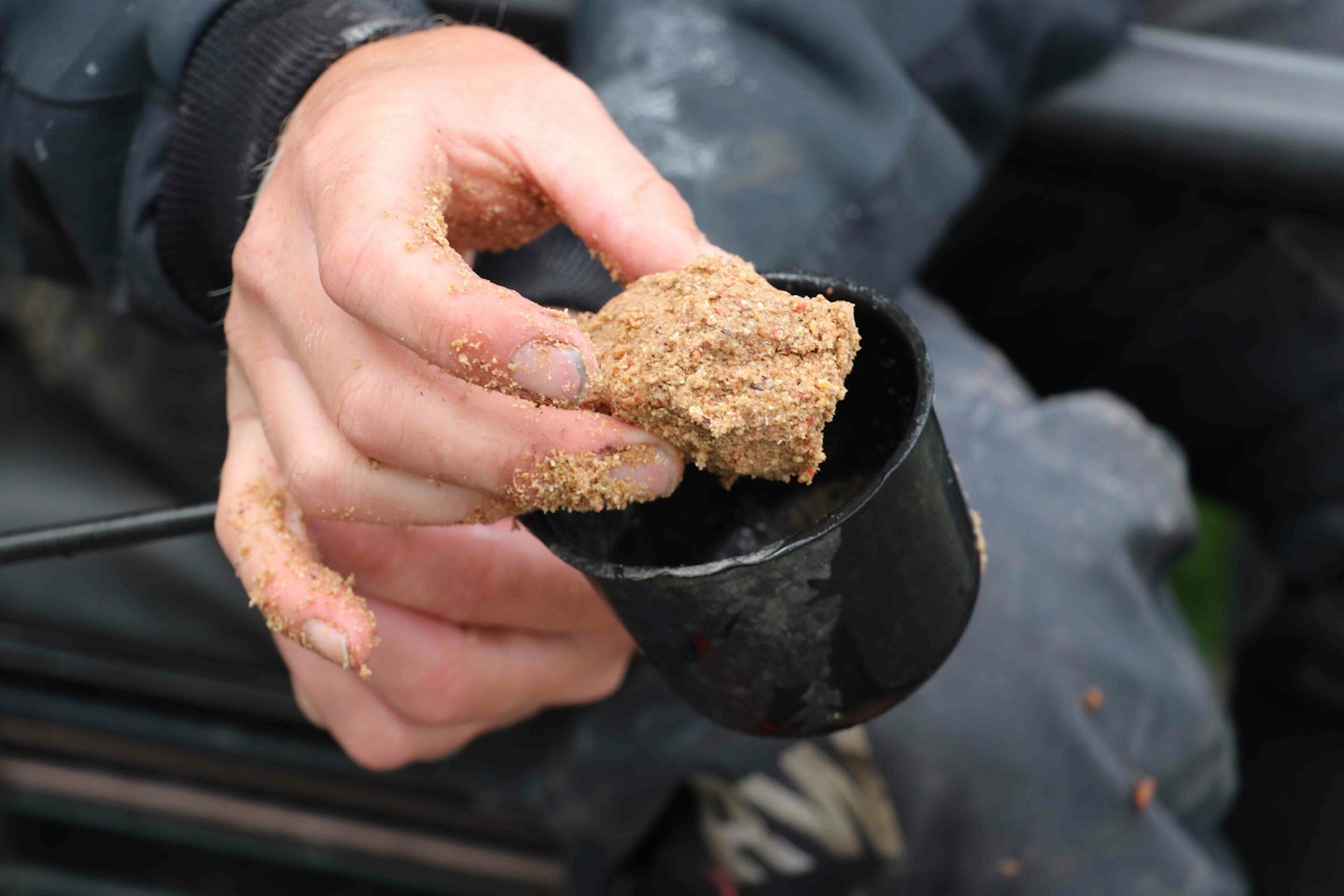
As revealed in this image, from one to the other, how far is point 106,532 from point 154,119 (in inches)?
18.1

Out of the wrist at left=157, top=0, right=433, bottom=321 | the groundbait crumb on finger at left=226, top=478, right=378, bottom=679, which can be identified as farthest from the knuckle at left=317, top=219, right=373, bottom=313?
the wrist at left=157, top=0, right=433, bottom=321

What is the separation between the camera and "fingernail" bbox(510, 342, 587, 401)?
25.4 inches

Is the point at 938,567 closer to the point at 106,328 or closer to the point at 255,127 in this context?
the point at 255,127

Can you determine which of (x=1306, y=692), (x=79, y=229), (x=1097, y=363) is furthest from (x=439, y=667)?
(x=1306, y=692)

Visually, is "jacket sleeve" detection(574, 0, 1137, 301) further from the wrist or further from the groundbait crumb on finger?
the groundbait crumb on finger

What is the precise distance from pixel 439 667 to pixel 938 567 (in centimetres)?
44

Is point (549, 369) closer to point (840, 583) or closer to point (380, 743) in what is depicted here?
point (840, 583)

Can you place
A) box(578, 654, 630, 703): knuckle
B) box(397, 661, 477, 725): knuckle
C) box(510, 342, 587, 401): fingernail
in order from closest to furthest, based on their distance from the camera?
1. box(510, 342, 587, 401): fingernail
2. box(397, 661, 477, 725): knuckle
3. box(578, 654, 630, 703): knuckle

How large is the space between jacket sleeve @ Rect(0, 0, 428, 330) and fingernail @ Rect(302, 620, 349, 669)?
45 cm

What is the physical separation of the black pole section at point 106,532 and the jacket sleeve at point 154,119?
12.1 inches

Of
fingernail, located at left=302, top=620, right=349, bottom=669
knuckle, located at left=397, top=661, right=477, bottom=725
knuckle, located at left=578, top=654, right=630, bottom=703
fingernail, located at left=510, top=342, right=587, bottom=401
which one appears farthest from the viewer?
knuckle, located at left=578, top=654, right=630, bottom=703

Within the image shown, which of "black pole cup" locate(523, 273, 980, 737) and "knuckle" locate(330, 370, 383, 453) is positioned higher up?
"knuckle" locate(330, 370, 383, 453)

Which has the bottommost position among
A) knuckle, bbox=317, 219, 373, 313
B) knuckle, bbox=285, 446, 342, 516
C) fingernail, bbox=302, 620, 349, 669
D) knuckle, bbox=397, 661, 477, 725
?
knuckle, bbox=397, 661, 477, 725

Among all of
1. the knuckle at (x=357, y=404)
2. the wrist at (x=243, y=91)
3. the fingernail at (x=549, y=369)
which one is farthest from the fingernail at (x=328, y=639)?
the wrist at (x=243, y=91)
